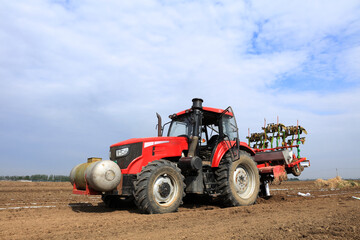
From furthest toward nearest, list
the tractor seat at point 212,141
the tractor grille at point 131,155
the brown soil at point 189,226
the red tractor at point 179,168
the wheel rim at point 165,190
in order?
the tractor seat at point 212,141, the tractor grille at point 131,155, the wheel rim at point 165,190, the red tractor at point 179,168, the brown soil at point 189,226

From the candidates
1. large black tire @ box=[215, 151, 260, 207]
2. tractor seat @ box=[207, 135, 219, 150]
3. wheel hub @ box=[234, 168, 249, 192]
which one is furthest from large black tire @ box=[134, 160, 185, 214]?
wheel hub @ box=[234, 168, 249, 192]

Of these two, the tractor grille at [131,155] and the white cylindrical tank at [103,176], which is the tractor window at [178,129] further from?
the white cylindrical tank at [103,176]

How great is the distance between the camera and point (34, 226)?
447 cm

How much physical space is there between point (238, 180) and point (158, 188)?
2602 mm

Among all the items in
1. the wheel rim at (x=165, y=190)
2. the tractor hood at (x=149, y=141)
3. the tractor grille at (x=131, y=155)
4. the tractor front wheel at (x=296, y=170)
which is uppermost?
the tractor hood at (x=149, y=141)

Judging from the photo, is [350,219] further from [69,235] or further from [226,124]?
[69,235]

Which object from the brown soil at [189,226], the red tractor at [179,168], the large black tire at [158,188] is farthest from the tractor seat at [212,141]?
the brown soil at [189,226]

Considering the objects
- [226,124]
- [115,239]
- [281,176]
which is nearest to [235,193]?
[226,124]

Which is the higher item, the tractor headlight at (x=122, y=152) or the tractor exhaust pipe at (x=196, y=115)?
the tractor exhaust pipe at (x=196, y=115)

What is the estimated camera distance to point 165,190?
579 centimetres

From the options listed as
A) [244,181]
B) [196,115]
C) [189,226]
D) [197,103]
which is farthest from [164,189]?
[244,181]

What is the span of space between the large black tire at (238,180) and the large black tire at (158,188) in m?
1.35

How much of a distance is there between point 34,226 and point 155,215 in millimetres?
2034

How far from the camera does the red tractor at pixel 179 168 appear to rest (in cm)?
554
